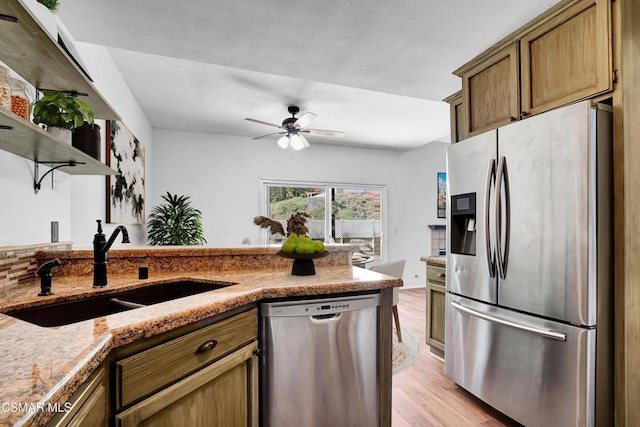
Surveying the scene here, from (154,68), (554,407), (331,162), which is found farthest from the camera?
(331,162)

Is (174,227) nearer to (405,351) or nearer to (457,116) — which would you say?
(405,351)

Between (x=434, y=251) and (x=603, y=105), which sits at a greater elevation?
(x=603, y=105)

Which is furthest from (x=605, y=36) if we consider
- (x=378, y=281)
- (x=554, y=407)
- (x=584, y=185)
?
(x=554, y=407)

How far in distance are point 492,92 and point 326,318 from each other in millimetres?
1794

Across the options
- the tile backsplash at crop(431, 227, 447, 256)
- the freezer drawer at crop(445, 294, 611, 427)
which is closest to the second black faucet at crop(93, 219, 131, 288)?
the freezer drawer at crop(445, 294, 611, 427)

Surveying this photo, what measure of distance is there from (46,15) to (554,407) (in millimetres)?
2584

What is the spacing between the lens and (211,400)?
117 centimetres

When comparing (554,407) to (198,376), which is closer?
(198,376)

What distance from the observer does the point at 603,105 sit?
1575 millimetres

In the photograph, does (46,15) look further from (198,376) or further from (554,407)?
(554,407)

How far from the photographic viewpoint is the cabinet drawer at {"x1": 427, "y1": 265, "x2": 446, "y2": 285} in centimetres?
275

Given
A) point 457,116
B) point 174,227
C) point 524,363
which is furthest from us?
point 174,227

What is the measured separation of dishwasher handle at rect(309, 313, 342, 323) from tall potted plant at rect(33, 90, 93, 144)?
4.11 feet

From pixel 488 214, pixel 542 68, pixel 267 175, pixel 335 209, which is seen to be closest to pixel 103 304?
pixel 488 214
